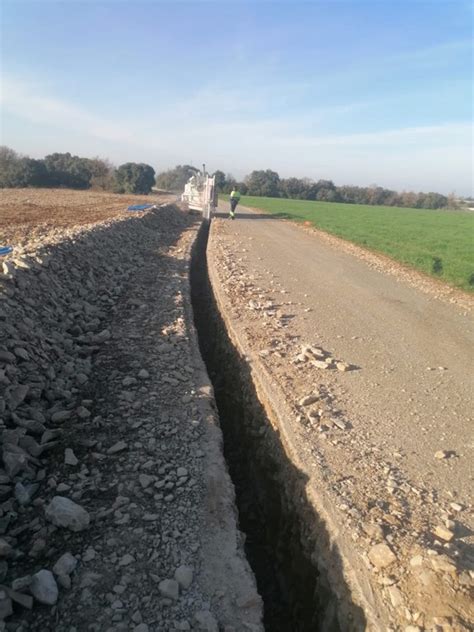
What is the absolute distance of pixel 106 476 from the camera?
4172 mm

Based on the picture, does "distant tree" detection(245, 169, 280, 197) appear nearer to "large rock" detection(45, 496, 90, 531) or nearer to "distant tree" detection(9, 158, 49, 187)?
"distant tree" detection(9, 158, 49, 187)

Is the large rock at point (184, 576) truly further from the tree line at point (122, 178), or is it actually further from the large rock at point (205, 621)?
the tree line at point (122, 178)

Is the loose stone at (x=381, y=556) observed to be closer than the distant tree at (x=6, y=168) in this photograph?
Yes

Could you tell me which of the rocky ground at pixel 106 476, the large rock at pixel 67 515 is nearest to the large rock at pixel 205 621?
the rocky ground at pixel 106 476

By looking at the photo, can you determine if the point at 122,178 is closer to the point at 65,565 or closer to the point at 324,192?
the point at 324,192

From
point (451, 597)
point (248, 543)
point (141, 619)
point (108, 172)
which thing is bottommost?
point (248, 543)

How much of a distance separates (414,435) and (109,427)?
3321mm

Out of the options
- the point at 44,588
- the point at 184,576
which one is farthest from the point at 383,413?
the point at 44,588

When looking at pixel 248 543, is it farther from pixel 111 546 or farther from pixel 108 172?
pixel 108 172

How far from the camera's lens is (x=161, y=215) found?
20016mm

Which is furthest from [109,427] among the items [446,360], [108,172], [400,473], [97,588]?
[108,172]

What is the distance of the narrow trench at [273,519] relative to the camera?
363 centimetres

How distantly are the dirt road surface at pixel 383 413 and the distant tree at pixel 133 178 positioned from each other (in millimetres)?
36728

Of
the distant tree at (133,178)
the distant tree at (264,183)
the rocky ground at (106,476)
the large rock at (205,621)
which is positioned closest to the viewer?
the large rock at (205,621)
